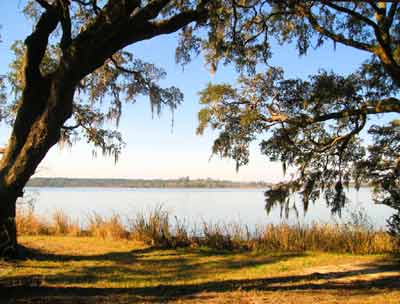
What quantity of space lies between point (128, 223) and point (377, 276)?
6593 millimetres

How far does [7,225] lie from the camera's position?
6.96 m

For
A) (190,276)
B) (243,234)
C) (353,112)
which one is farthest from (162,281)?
(353,112)

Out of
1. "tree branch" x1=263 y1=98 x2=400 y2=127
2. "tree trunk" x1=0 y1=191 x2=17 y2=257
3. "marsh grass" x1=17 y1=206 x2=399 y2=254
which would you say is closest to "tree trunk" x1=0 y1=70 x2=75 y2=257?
"tree trunk" x1=0 y1=191 x2=17 y2=257

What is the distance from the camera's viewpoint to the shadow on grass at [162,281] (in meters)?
4.57

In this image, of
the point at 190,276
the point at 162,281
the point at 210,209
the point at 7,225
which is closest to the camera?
the point at 162,281

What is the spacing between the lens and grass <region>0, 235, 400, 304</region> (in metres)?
4.48

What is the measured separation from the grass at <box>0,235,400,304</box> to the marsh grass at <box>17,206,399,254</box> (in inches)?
19.4

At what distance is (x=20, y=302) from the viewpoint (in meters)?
4.05

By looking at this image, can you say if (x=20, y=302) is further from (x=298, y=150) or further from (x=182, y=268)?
(x=298, y=150)

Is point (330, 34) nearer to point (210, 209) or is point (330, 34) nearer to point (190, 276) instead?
point (190, 276)

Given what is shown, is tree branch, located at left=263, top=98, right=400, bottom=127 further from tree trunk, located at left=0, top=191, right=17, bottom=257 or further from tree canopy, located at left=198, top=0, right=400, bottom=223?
tree trunk, located at left=0, top=191, right=17, bottom=257

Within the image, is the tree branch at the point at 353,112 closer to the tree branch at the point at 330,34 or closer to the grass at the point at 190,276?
the tree branch at the point at 330,34

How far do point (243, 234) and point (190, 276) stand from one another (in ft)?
11.7

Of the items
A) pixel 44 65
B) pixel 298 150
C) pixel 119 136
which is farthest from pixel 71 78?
pixel 298 150
